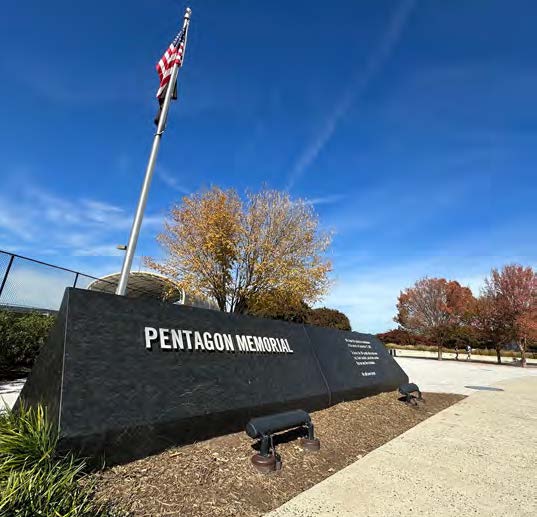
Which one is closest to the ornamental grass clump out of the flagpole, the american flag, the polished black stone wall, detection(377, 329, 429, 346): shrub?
the polished black stone wall

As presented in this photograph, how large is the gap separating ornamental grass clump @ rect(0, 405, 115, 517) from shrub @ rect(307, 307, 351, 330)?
39.8 metres

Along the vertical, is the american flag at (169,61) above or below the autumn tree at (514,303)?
above

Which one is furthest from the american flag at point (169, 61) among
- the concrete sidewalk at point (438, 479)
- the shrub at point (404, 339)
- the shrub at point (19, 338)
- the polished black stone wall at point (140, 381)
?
the shrub at point (404, 339)

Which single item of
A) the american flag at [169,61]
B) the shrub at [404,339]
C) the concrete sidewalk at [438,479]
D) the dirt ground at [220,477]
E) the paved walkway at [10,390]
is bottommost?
the concrete sidewalk at [438,479]

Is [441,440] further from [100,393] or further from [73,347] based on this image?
[73,347]

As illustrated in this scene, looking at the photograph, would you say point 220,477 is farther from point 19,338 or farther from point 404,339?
point 404,339

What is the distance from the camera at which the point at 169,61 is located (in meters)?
10.5

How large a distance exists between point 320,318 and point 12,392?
3818 centimetres

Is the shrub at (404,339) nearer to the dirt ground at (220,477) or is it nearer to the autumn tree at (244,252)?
the autumn tree at (244,252)

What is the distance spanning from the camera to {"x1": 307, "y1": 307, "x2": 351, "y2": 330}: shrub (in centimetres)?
4228

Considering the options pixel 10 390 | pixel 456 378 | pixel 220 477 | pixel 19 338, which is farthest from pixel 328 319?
pixel 220 477

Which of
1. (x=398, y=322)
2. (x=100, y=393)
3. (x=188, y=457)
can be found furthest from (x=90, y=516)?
(x=398, y=322)

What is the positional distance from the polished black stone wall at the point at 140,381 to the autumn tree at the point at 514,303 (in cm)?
2861

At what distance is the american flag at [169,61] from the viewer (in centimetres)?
1036
